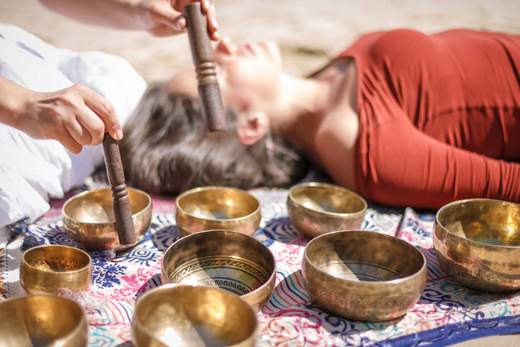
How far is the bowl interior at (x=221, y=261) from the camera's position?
1.50 m

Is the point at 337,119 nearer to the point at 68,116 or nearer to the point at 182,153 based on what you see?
the point at 182,153

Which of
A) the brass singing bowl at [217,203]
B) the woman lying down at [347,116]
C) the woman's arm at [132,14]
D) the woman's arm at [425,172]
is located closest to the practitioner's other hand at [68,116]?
the brass singing bowl at [217,203]

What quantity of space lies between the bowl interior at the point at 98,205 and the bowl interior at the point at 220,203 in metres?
0.17

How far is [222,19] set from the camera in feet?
17.2

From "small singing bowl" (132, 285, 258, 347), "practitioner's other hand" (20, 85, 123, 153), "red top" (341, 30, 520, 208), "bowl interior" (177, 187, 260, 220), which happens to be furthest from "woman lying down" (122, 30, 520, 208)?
"small singing bowl" (132, 285, 258, 347)

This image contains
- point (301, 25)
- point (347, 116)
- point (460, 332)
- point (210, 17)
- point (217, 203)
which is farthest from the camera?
point (301, 25)

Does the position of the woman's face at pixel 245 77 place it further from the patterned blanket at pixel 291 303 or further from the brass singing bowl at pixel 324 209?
the patterned blanket at pixel 291 303

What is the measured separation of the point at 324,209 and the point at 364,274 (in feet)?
1.58

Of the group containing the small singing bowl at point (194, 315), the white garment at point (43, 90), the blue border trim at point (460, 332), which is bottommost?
the blue border trim at point (460, 332)

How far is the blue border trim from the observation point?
1312 millimetres

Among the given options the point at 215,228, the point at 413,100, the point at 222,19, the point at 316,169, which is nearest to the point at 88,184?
the point at 215,228

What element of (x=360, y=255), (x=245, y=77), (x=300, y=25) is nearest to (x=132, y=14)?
(x=245, y=77)

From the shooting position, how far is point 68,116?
126cm

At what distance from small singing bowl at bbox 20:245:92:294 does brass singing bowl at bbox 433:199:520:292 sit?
0.97 m
